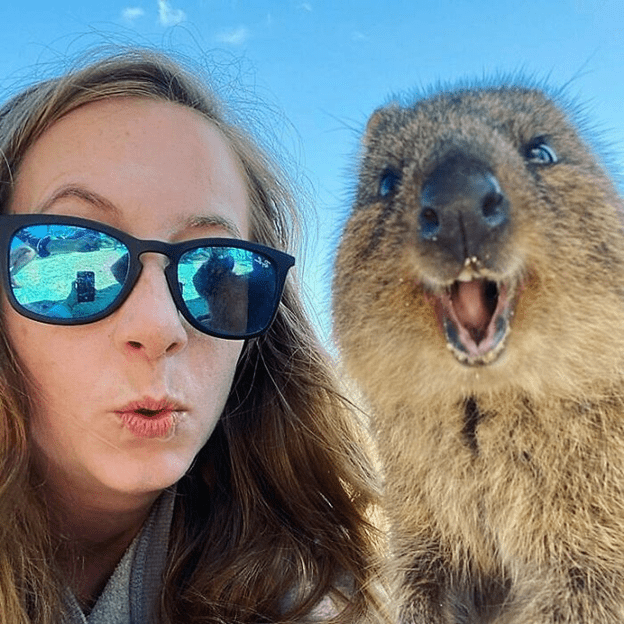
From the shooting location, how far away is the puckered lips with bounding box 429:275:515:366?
1.89 meters

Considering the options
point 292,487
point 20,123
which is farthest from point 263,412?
point 20,123

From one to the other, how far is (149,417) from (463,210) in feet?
3.99

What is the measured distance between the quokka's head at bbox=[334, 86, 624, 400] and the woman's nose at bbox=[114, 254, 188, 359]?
0.54 meters

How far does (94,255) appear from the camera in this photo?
2434 mm

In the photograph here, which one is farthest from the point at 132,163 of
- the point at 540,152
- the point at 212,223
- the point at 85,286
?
the point at 540,152

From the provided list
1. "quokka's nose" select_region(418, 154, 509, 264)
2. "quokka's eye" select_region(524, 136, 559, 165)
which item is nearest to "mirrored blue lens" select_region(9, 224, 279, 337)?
"quokka's nose" select_region(418, 154, 509, 264)

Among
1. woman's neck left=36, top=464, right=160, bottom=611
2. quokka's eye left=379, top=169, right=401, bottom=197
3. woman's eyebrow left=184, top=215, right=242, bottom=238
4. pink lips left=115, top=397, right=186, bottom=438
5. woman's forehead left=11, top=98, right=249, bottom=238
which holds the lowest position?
woman's neck left=36, top=464, right=160, bottom=611

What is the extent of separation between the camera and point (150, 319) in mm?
2412

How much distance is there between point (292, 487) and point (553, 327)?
1574 millimetres

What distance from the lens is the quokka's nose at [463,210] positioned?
1875 millimetres

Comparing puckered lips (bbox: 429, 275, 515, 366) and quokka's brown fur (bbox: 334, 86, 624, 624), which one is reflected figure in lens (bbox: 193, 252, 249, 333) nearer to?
quokka's brown fur (bbox: 334, 86, 624, 624)

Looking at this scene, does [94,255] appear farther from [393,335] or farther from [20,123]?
[393,335]

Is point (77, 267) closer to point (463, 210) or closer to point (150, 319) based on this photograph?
point (150, 319)

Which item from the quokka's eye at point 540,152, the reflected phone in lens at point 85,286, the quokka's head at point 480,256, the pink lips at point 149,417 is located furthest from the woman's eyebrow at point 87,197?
the quokka's eye at point 540,152
